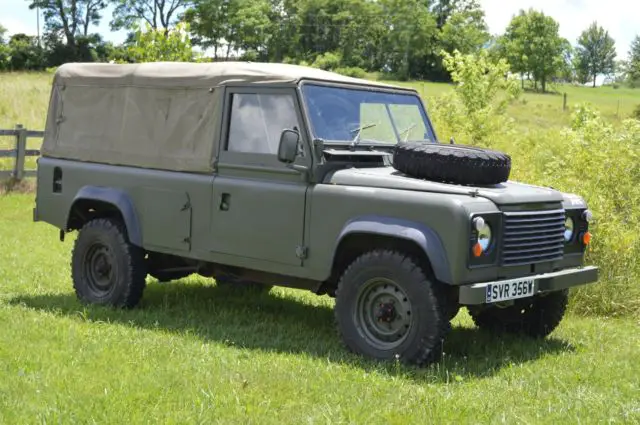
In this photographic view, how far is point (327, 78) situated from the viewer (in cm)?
744

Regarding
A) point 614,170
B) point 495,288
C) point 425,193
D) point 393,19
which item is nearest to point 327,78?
point 425,193

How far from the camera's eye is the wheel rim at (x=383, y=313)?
6.43 metres

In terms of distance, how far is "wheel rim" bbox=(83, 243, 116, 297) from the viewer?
27.9 ft

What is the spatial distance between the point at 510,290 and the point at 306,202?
1.68m

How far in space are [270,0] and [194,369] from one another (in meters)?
99.2

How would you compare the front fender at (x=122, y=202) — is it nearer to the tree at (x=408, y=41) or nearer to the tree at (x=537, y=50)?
the tree at (x=537, y=50)

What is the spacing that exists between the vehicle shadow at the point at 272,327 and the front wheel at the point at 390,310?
124 mm

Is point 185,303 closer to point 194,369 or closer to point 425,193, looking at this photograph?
point 194,369

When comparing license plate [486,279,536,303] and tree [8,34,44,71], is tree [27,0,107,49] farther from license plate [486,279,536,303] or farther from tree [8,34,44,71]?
license plate [486,279,536,303]

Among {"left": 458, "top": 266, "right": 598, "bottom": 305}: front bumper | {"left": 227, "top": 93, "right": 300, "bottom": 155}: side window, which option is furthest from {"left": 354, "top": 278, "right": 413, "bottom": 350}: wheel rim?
{"left": 227, "top": 93, "right": 300, "bottom": 155}: side window

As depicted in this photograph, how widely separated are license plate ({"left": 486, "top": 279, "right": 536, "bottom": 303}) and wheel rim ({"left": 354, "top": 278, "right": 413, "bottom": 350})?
584mm

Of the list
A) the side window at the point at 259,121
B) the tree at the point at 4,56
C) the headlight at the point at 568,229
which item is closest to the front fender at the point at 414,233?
the side window at the point at 259,121

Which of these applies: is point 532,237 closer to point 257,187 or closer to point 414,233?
point 414,233

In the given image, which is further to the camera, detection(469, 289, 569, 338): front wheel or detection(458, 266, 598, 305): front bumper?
detection(469, 289, 569, 338): front wheel
